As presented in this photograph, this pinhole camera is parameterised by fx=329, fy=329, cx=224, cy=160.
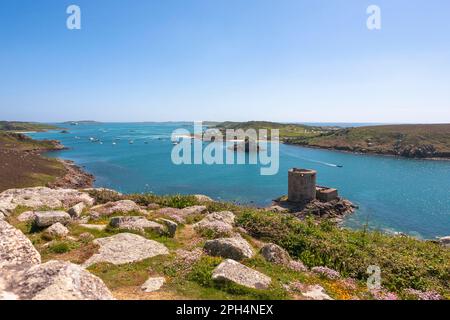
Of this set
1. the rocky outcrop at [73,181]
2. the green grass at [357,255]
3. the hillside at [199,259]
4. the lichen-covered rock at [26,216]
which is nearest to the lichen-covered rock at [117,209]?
the hillside at [199,259]

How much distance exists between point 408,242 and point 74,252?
24.6m

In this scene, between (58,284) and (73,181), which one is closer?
(58,284)

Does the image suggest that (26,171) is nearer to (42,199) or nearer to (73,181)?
(73,181)

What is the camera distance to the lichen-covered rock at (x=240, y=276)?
1270cm

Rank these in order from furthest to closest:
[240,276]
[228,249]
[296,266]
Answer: [228,249] < [296,266] < [240,276]

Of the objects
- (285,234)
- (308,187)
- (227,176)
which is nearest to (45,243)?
(285,234)

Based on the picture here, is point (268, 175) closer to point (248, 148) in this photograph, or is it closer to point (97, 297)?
point (248, 148)

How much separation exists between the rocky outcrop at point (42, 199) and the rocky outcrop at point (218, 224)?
12.1 meters

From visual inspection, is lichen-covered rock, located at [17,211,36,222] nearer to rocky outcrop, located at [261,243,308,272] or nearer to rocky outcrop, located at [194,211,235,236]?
rocky outcrop, located at [194,211,235,236]

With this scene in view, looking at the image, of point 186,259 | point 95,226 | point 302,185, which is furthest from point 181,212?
point 302,185

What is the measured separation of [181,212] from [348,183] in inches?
2727

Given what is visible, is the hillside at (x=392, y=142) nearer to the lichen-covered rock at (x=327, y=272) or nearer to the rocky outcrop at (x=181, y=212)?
the rocky outcrop at (x=181, y=212)

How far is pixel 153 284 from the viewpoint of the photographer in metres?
12.8

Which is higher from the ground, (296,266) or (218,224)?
(218,224)
